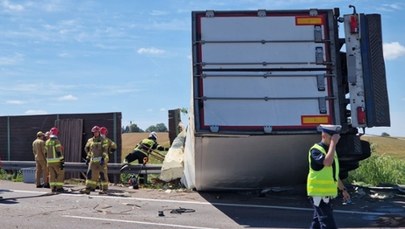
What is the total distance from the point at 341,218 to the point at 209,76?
3289 mm

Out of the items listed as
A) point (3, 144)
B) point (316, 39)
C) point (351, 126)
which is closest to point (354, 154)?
point (351, 126)

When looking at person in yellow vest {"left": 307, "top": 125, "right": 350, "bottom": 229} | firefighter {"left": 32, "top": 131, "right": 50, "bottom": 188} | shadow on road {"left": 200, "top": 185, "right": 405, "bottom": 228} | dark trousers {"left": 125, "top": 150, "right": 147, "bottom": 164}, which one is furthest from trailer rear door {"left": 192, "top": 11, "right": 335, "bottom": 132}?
dark trousers {"left": 125, "top": 150, "right": 147, "bottom": 164}

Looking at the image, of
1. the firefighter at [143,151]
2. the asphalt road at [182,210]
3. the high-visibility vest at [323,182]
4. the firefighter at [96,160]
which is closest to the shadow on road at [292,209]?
the asphalt road at [182,210]

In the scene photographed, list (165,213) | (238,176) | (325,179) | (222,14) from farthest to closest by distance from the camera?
(238,176) → (165,213) → (222,14) → (325,179)

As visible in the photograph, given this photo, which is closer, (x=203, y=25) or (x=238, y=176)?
(x=203, y=25)

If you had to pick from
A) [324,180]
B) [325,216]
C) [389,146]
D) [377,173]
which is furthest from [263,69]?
[389,146]

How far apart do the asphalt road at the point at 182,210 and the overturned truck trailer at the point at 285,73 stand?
4.70ft

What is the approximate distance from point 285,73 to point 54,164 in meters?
7.11

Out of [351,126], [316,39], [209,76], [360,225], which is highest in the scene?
[316,39]

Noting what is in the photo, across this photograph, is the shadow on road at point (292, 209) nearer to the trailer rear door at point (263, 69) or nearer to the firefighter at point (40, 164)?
the trailer rear door at point (263, 69)

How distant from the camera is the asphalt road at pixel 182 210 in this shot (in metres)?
8.27

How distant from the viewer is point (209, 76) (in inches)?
336

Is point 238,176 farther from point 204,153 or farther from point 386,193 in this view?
point 386,193

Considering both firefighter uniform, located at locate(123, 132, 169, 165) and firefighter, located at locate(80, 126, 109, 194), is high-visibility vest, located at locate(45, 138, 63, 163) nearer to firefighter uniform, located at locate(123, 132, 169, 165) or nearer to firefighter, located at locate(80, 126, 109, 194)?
firefighter, located at locate(80, 126, 109, 194)
